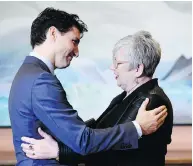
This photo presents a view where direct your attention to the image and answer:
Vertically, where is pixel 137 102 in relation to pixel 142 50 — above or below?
below

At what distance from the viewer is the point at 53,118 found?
1.26 meters

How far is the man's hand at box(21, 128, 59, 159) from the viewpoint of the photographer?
1.33 metres

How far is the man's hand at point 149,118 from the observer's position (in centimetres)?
133

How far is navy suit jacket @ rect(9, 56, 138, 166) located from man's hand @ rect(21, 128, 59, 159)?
2cm

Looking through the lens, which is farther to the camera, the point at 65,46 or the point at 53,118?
the point at 65,46

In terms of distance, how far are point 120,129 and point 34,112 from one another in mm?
279

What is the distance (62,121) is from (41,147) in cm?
14

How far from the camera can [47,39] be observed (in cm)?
143

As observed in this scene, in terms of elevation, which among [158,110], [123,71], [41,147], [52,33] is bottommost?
[41,147]

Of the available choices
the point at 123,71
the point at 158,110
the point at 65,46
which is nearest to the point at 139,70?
the point at 123,71

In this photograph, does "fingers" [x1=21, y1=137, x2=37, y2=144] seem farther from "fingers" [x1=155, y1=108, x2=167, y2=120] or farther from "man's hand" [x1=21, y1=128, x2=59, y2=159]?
"fingers" [x1=155, y1=108, x2=167, y2=120]

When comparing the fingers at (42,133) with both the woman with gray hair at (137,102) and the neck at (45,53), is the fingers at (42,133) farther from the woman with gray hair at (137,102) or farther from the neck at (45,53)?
the neck at (45,53)

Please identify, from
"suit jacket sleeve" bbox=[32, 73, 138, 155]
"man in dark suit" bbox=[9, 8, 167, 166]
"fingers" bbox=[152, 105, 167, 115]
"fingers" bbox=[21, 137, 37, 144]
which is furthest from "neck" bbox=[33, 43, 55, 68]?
"fingers" bbox=[152, 105, 167, 115]

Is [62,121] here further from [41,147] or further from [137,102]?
[137,102]
